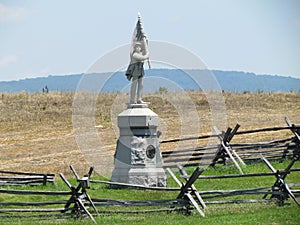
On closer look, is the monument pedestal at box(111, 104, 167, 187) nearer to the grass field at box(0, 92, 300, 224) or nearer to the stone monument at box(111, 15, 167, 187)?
the stone monument at box(111, 15, 167, 187)

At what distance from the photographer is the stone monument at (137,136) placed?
2219cm

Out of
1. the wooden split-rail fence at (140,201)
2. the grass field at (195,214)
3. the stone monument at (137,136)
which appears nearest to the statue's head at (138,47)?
the stone monument at (137,136)

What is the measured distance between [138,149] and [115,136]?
1683 cm

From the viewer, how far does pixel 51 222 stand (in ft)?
55.3

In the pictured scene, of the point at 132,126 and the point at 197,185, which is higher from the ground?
the point at 132,126

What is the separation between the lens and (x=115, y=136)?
1538 inches

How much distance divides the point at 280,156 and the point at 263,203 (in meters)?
8.73

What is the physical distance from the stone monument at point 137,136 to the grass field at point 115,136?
955 mm

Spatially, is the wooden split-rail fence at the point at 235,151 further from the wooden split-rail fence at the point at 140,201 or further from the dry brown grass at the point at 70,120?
the wooden split-rail fence at the point at 140,201

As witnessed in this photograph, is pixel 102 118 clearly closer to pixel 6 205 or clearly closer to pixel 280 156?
pixel 280 156

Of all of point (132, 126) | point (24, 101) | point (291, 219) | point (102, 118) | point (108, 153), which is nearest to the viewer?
point (291, 219)

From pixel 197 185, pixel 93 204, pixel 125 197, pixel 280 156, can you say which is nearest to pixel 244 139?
pixel 280 156

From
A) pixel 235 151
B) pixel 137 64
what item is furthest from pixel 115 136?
pixel 137 64

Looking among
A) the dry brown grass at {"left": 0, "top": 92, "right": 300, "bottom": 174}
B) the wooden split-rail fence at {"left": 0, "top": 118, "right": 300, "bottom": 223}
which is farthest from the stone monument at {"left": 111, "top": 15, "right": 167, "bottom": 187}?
the dry brown grass at {"left": 0, "top": 92, "right": 300, "bottom": 174}
